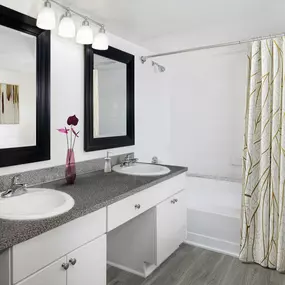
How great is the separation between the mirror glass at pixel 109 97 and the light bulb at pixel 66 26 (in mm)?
389

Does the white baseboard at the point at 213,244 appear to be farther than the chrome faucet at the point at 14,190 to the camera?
Yes

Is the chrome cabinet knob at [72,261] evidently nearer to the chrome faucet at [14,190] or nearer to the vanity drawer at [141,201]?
the vanity drawer at [141,201]

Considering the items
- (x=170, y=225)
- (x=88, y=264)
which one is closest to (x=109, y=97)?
(x=170, y=225)

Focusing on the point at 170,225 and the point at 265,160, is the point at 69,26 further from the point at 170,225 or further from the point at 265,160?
the point at 265,160

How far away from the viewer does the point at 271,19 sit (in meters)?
2.06

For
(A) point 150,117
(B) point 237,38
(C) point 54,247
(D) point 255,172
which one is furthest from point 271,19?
(C) point 54,247

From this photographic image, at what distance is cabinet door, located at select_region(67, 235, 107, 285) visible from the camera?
1234mm

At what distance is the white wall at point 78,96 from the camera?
5.79 feet

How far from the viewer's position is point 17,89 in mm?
1551

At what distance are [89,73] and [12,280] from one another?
1.49 meters

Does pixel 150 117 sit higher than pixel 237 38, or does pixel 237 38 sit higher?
pixel 237 38

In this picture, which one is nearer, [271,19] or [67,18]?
[67,18]

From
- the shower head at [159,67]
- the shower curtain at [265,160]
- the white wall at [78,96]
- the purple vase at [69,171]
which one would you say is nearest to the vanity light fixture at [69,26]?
the white wall at [78,96]

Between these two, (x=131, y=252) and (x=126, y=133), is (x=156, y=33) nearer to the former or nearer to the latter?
(x=126, y=133)
